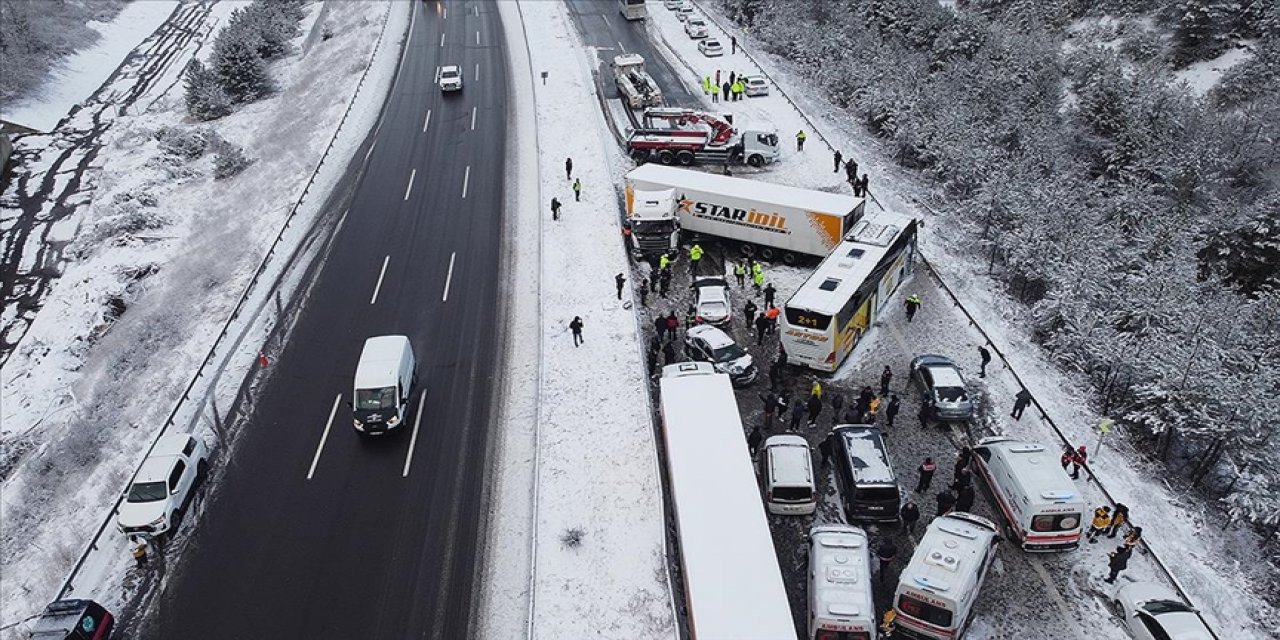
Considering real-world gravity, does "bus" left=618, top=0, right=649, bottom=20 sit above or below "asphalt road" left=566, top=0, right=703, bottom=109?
above

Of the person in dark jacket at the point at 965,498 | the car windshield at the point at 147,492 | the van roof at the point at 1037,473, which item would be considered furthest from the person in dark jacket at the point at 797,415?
the car windshield at the point at 147,492

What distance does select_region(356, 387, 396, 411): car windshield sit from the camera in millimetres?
26000

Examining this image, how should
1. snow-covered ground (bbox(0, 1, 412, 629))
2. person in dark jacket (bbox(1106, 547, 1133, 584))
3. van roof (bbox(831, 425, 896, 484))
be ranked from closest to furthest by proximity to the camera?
person in dark jacket (bbox(1106, 547, 1133, 584)), van roof (bbox(831, 425, 896, 484)), snow-covered ground (bbox(0, 1, 412, 629))

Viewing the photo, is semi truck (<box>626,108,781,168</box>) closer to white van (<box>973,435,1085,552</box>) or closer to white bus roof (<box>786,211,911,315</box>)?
white bus roof (<box>786,211,911,315</box>)

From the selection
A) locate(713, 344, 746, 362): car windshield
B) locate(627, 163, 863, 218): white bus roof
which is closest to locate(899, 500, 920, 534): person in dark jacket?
locate(713, 344, 746, 362): car windshield

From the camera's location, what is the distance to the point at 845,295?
27969mm

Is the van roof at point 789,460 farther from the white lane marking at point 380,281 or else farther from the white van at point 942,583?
the white lane marking at point 380,281

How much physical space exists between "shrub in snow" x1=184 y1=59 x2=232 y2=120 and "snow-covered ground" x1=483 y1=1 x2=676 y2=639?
29180 millimetres

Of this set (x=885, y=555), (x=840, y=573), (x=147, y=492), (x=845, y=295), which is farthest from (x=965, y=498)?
(x=147, y=492)

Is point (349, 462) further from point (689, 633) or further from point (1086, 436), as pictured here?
point (1086, 436)

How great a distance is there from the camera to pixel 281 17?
7462 cm

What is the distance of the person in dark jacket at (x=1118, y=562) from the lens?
20109mm

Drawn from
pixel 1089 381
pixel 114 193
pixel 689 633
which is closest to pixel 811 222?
pixel 1089 381

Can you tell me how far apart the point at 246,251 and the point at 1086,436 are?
3549 centimetres
